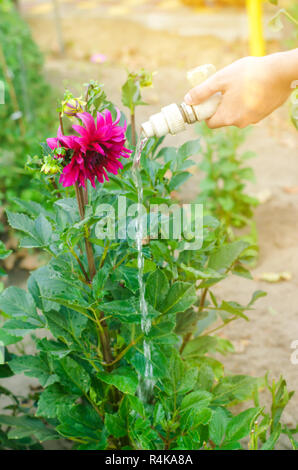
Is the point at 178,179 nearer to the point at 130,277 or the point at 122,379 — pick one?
the point at 130,277

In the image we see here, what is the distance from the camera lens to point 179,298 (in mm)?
1139

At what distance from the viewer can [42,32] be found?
6742 millimetres

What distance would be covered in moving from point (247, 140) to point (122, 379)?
2.93 m

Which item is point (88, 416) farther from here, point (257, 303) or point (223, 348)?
point (257, 303)

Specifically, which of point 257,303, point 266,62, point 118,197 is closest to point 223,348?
point 257,303

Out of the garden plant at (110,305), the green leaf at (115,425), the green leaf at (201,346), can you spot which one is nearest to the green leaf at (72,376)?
the garden plant at (110,305)

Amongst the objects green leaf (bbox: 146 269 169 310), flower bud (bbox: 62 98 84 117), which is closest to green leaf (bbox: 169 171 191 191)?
green leaf (bbox: 146 269 169 310)

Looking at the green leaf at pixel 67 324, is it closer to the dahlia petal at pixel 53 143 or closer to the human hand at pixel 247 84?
the dahlia petal at pixel 53 143

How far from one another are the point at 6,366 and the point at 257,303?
1.15 metres

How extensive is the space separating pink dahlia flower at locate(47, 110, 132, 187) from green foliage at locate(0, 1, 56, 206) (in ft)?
5.37

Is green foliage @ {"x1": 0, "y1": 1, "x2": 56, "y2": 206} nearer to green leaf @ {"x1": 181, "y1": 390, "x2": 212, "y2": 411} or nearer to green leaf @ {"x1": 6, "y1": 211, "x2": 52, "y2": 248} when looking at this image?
green leaf @ {"x1": 6, "y1": 211, "x2": 52, "y2": 248}

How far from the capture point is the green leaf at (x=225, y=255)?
137cm

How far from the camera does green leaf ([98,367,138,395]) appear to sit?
1.16 meters
